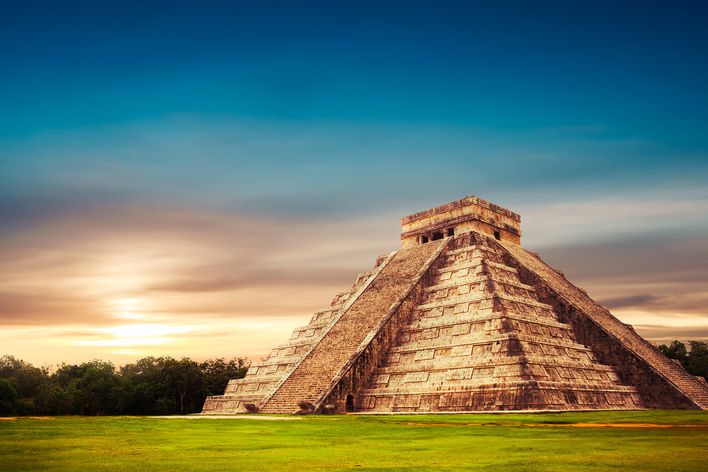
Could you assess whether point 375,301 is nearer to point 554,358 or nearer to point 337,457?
point 554,358

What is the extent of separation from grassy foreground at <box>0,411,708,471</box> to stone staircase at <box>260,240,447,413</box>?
11852mm

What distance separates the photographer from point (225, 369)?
5206 cm

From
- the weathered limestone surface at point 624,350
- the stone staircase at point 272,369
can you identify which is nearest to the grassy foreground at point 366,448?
the weathered limestone surface at point 624,350

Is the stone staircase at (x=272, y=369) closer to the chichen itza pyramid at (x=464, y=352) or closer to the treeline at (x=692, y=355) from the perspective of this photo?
the chichen itza pyramid at (x=464, y=352)

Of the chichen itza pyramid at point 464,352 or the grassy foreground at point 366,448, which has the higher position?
the chichen itza pyramid at point 464,352

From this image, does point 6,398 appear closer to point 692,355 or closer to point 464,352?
point 464,352

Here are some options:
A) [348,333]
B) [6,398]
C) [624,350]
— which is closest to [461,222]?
[348,333]

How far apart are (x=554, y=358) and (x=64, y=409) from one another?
41.2 m

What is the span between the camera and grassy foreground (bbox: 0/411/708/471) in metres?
8.80

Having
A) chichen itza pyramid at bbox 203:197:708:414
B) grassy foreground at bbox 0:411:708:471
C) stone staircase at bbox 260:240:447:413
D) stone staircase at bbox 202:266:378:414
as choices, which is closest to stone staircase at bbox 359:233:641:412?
chichen itza pyramid at bbox 203:197:708:414

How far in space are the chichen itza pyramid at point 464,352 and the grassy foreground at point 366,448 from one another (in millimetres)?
8821

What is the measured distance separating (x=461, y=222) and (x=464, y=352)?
602 inches

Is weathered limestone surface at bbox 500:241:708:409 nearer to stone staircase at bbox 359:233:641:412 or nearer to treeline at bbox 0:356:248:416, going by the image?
stone staircase at bbox 359:233:641:412

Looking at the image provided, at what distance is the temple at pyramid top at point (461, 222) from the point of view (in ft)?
136
